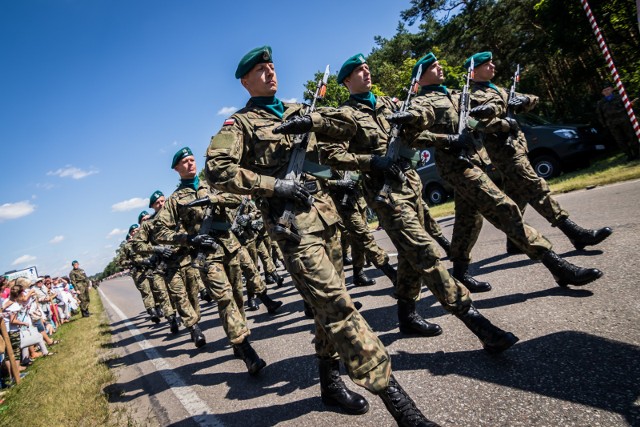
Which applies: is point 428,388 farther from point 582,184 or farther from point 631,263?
point 582,184

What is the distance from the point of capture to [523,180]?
168 inches

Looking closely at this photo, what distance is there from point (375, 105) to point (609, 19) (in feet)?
38.0

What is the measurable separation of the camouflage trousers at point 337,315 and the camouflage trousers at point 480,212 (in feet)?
6.07

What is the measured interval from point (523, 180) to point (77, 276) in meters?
17.1

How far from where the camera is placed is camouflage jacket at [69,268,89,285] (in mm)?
15609

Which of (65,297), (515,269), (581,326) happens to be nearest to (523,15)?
(515,269)

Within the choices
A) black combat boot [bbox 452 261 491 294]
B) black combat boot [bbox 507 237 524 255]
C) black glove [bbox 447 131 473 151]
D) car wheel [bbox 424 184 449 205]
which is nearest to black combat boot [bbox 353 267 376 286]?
black combat boot [bbox 452 261 491 294]

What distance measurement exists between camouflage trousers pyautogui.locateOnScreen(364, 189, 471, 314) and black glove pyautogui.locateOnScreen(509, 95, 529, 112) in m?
1.92

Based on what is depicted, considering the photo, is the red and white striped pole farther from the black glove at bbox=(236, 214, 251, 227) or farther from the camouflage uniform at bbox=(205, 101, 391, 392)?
the black glove at bbox=(236, 214, 251, 227)

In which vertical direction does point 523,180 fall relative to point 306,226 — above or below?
below

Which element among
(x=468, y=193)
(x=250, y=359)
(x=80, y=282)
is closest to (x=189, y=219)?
(x=250, y=359)

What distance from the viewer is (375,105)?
141 inches

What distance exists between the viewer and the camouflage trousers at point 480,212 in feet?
10.9

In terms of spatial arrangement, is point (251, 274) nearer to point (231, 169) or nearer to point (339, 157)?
point (339, 157)
